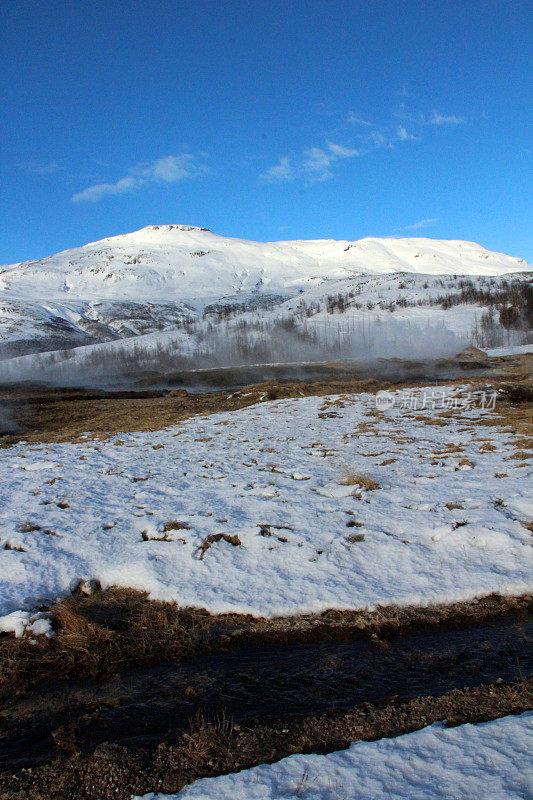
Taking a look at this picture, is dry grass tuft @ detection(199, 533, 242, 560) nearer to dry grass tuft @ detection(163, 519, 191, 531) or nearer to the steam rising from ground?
dry grass tuft @ detection(163, 519, 191, 531)

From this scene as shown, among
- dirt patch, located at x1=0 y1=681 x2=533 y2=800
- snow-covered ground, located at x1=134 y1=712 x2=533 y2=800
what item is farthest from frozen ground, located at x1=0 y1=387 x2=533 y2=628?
snow-covered ground, located at x1=134 y1=712 x2=533 y2=800

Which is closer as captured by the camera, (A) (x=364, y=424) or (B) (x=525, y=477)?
(B) (x=525, y=477)

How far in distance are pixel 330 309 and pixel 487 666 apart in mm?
144864

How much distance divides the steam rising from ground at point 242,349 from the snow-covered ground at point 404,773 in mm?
92053

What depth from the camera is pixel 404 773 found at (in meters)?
2.69

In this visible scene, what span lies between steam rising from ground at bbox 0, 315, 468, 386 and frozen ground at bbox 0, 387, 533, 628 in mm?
85801

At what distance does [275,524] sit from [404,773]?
3.47 metres

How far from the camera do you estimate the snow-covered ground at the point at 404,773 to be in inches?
102

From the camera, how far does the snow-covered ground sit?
2578 millimetres

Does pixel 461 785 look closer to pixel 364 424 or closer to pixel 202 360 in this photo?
pixel 364 424

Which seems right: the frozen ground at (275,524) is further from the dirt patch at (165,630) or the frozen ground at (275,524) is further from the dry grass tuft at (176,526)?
the dirt patch at (165,630)

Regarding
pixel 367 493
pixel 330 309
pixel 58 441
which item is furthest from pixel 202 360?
pixel 367 493

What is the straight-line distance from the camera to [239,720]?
10.6ft

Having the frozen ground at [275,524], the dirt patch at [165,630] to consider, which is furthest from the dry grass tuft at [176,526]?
the dirt patch at [165,630]
